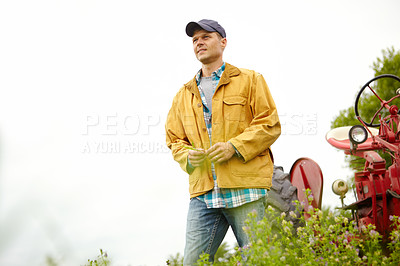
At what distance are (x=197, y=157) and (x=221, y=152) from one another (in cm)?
19

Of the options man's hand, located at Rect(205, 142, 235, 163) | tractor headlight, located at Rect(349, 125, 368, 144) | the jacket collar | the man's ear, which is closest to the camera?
man's hand, located at Rect(205, 142, 235, 163)

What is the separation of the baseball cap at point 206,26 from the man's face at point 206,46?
32 mm

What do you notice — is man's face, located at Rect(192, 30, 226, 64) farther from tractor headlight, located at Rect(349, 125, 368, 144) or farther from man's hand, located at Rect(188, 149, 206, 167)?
tractor headlight, located at Rect(349, 125, 368, 144)

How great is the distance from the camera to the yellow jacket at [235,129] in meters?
3.38

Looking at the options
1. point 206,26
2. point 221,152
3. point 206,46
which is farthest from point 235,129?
point 206,26

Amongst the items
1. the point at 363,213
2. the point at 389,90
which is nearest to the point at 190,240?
the point at 363,213

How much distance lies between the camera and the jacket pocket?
352cm

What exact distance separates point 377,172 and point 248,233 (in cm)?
238

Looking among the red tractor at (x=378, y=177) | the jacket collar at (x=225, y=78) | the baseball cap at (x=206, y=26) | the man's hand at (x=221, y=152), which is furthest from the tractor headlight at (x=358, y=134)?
the man's hand at (x=221, y=152)

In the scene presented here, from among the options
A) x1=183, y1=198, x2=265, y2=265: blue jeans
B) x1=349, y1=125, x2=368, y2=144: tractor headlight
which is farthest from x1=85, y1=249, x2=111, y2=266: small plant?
x1=349, y1=125, x2=368, y2=144: tractor headlight

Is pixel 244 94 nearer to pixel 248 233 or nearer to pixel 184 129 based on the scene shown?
pixel 184 129

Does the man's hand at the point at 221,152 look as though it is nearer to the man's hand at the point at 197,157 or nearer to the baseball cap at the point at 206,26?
the man's hand at the point at 197,157

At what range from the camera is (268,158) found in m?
3.51

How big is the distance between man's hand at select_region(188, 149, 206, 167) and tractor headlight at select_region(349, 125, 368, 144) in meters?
2.19
